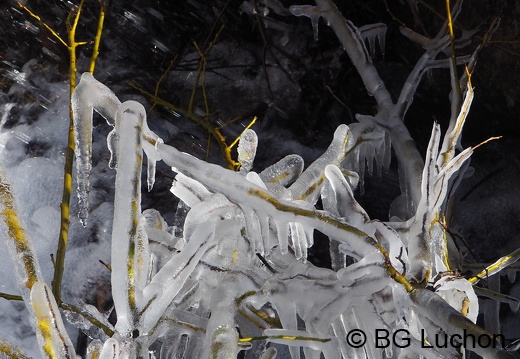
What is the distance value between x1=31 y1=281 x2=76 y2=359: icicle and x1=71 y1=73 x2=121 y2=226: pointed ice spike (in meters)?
0.40

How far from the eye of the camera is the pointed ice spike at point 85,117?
4.57 feet

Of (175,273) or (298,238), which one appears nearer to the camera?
(175,273)

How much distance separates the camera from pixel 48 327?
1.01 metres

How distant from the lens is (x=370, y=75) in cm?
275

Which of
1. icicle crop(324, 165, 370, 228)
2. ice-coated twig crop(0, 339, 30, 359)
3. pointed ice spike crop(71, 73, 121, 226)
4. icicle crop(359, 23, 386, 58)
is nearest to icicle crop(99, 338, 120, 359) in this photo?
ice-coated twig crop(0, 339, 30, 359)

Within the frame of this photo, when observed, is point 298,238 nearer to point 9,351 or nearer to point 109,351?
point 109,351

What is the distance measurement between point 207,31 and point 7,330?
2.41 metres

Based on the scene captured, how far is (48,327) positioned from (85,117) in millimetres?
562

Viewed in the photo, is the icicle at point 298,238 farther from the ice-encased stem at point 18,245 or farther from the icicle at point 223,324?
the ice-encased stem at point 18,245

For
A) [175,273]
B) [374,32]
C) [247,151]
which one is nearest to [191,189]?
[247,151]

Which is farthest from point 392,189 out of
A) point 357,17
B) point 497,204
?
point 357,17

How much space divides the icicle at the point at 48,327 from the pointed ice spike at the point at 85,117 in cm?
40

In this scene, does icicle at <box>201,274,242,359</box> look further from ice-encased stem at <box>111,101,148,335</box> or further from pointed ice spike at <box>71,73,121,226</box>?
pointed ice spike at <box>71,73,121,226</box>

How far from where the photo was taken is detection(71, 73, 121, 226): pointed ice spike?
4.57ft
